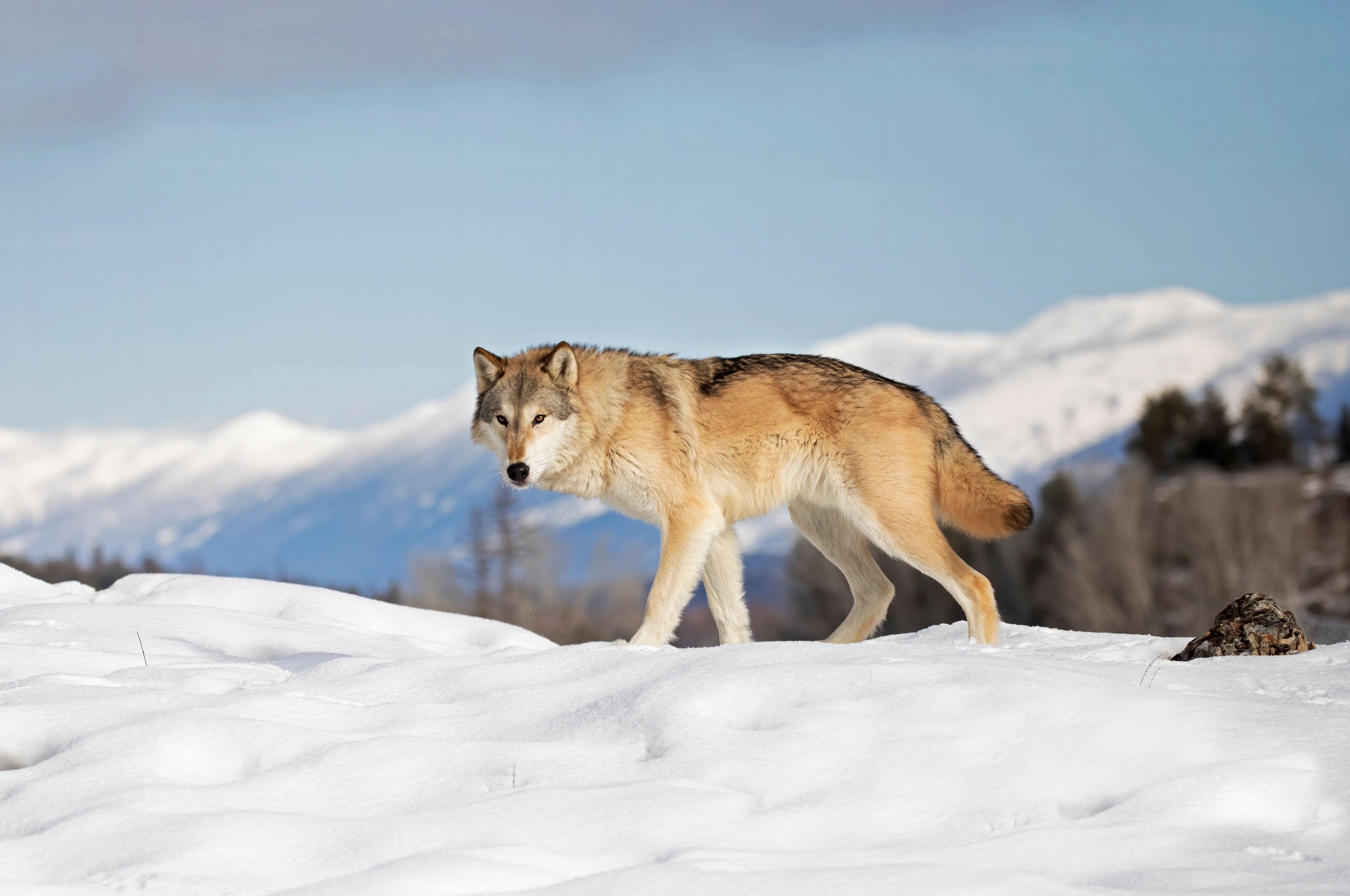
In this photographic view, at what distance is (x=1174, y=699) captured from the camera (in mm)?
5324

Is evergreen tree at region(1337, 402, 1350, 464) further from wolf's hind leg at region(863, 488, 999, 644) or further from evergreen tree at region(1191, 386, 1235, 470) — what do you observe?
wolf's hind leg at region(863, 488, 999, 644)

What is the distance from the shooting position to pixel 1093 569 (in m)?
61.3

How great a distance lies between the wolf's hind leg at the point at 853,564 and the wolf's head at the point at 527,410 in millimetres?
1845

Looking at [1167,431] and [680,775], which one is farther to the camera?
[1167,431]

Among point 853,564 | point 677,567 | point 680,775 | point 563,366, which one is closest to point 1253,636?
point 853,564

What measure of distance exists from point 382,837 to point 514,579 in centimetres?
7071

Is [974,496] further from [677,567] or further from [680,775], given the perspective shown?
[680,775]

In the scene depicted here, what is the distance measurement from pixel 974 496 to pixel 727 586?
184cm

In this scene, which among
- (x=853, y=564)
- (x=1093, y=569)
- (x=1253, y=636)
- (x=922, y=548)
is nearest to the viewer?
(x=1253, y=636)

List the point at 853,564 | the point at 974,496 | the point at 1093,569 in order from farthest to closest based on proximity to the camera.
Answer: the point at 1093,569, the point at 853,564, the point at 974,496

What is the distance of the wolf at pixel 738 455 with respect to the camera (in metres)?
8.25

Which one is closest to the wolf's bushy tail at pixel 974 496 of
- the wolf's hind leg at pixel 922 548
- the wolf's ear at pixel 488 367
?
the wolf's hind leg at pixel 922 548

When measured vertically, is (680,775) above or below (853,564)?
below

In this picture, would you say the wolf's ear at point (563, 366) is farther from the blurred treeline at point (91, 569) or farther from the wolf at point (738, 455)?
the blurred treeline at point (91, 569)
